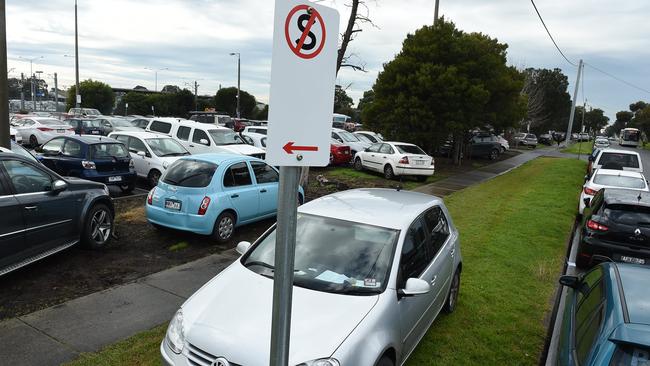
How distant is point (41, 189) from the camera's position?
6297 millimetres

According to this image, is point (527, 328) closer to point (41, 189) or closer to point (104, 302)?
point (104, 302)

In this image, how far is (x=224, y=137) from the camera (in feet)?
53.7

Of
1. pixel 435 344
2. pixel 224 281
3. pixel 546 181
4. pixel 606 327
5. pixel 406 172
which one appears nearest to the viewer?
pixel 606 327

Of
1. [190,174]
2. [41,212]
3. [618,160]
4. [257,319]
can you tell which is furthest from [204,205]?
[618,160]

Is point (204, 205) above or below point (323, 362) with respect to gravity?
below

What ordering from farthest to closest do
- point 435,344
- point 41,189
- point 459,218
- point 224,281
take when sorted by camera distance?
point 459,218 < point 41,189 < point 435,344 < point 224,281

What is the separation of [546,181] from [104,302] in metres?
18.0

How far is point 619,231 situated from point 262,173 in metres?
6.66

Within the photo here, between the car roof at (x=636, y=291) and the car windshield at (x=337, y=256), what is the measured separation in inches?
69.6

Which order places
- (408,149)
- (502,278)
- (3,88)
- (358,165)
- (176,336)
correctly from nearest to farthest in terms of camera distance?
(176,336) < (502,278) < (3,88) < (408,149) < (358,165)

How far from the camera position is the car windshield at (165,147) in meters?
13.7

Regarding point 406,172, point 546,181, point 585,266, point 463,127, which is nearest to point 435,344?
point 585,266

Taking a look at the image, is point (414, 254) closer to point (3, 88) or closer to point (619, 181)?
point (3, 88)

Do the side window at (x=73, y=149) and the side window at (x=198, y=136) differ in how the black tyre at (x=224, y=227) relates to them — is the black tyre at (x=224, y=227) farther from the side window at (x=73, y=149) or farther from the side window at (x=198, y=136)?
the side window at (x=198, y=136)
